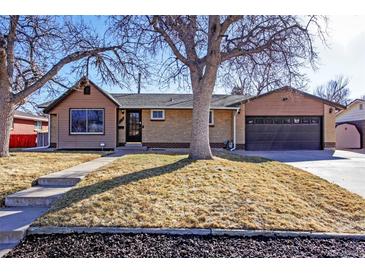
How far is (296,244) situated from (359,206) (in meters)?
2.59

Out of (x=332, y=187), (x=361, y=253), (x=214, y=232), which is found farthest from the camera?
(x=332, y=187)

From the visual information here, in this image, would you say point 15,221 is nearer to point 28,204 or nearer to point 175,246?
point 28,204

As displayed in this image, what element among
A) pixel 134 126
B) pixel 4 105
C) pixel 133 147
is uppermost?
pixel 4 105

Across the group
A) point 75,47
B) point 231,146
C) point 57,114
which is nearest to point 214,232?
point 75,47

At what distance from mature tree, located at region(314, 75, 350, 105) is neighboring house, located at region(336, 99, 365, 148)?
29340 mm

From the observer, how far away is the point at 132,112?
17641 millimetres

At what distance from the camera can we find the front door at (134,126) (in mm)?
17594

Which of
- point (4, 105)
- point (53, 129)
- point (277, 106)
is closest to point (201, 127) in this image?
point (4, 105)

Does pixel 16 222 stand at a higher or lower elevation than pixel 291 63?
lower

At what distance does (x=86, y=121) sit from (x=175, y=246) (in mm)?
14549

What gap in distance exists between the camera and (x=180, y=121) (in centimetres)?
1752

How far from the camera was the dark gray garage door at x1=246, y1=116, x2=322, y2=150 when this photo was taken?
18.0 metres

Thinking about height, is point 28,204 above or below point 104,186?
below

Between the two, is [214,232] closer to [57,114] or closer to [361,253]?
[361,253]
